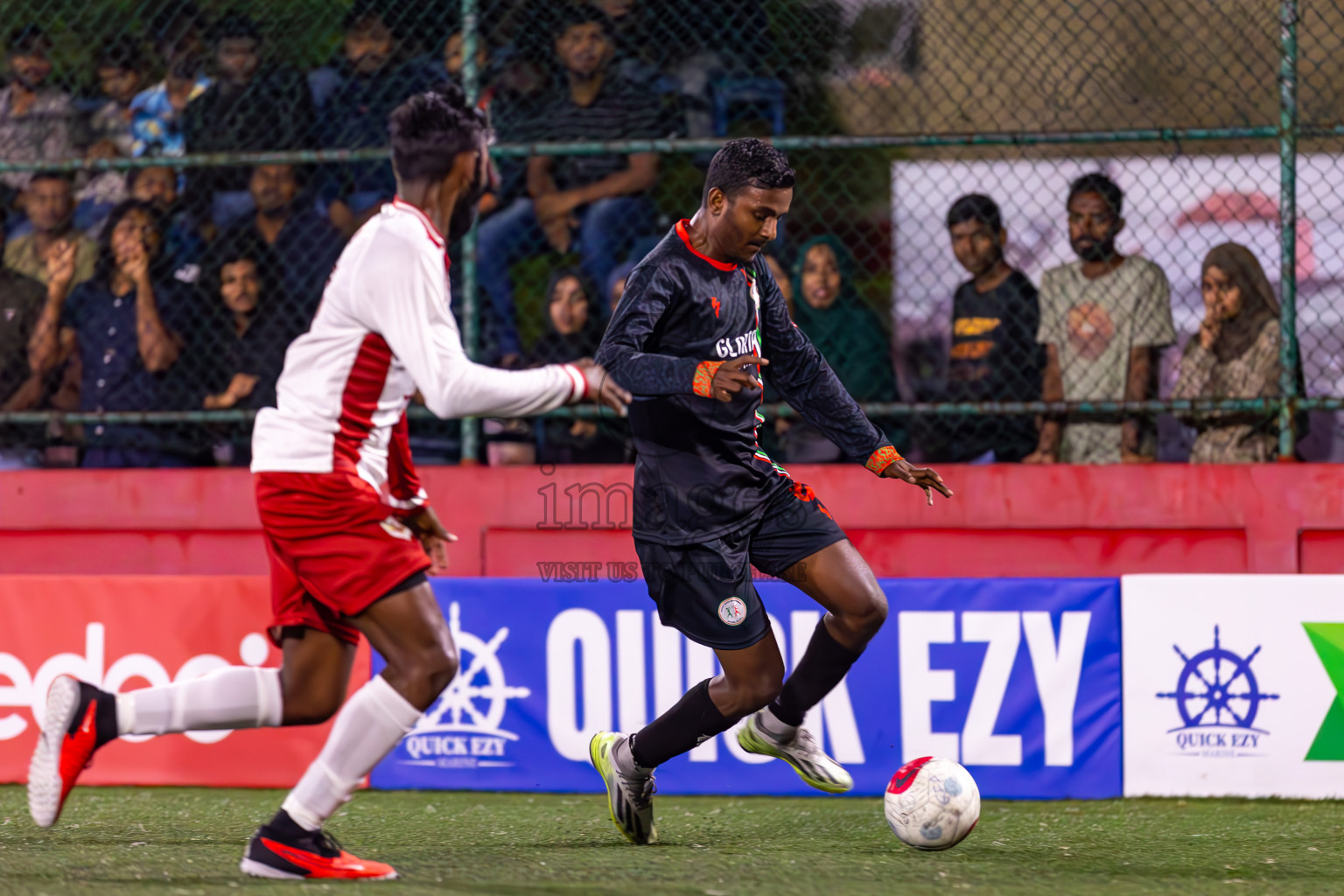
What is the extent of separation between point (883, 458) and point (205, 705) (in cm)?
210

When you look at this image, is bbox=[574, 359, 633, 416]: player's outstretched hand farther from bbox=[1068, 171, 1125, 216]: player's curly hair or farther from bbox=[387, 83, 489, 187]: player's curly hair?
bbox=[1068, 171, 1125, 216]: player's curly hair

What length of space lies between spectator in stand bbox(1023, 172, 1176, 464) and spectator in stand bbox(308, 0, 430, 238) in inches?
125

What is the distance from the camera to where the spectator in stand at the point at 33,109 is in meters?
7.52

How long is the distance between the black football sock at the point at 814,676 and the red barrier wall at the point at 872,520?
2110 mm

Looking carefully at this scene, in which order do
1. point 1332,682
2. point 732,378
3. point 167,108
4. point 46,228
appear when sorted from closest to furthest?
point 732,378
point 1332,682
point 46,228
point 167,108

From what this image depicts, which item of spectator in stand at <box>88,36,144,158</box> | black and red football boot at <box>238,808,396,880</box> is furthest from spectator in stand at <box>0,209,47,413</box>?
black and red football boot at <box>238,808,396,880</box>

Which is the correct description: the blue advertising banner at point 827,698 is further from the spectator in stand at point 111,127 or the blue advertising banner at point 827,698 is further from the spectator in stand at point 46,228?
the spectator in stand at point 111,127

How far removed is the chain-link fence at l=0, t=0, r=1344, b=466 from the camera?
256 inches

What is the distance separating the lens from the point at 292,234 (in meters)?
7.08

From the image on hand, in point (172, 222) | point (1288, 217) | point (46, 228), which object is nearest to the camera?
point (1288, 217)

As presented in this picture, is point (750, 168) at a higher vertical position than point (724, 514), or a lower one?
higher

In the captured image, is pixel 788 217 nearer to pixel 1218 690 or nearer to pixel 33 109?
pixel 1218 690

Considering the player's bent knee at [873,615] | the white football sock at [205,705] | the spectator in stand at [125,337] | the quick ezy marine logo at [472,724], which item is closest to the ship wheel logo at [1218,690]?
the player's bent knee at [873,615]

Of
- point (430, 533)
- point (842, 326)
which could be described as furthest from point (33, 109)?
point (430, 533)
